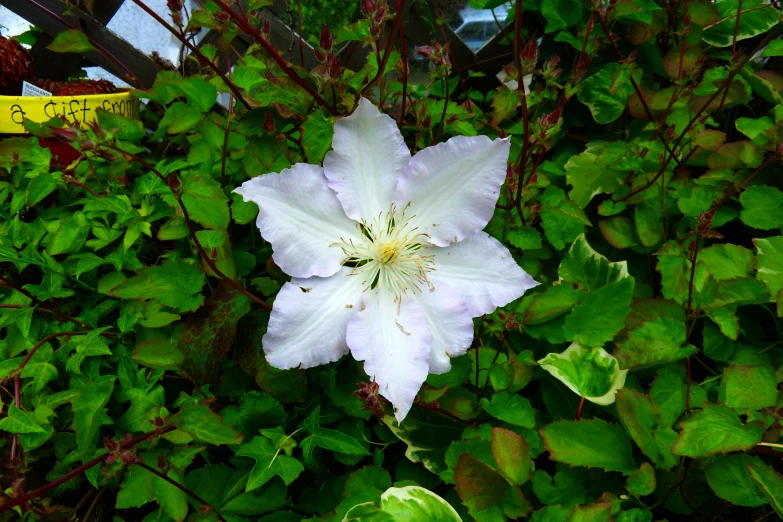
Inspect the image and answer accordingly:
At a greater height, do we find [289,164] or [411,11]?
[411,11]

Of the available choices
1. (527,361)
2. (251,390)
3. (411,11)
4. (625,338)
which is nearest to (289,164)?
(251,390)

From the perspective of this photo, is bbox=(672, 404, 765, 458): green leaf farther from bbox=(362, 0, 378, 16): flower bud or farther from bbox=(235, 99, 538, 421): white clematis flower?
bbox=(362, 0, 378, 16): flower bud

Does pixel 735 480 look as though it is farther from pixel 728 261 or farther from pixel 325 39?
pixel 325 39

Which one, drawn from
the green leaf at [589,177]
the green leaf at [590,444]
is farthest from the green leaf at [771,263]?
the green leaf at [590,444]

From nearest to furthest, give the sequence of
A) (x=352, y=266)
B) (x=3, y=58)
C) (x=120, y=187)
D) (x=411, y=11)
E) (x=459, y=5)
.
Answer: (x=352, y=266)
(x=120, y=187)
(x=3, y=58)
(x=411, y=11)
(x=459, y=5)

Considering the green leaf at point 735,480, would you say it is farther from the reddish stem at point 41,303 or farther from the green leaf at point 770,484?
the reddish stem at point 41,303

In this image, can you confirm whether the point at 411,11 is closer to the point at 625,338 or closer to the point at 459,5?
the point at 625,338
